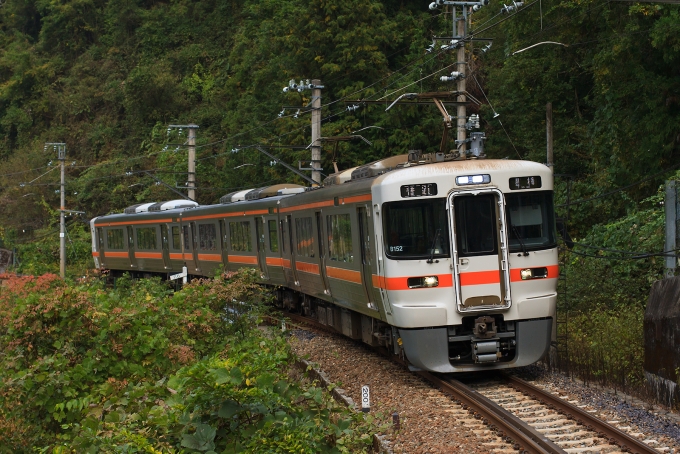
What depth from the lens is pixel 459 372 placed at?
470 inches

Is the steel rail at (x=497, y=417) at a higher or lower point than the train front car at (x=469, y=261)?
lower

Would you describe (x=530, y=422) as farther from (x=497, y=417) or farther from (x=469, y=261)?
(x=469, y=261)

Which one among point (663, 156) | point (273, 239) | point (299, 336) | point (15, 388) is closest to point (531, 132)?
point (663, 156)

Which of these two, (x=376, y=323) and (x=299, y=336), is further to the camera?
(x=299, y=336)

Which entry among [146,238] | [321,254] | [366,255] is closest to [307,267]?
[321,254]

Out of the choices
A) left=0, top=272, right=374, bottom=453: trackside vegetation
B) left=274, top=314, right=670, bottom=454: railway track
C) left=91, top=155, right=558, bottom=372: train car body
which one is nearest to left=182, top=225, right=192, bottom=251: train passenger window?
left=0, top=272, right=374, bottom=453: trackside vegetation

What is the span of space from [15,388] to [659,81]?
14332mm

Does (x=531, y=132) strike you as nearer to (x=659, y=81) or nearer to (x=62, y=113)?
(x=659, y=81)

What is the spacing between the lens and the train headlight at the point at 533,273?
35.9ft

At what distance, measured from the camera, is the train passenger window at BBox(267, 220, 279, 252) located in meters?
19.4

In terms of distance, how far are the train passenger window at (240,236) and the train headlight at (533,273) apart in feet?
37.5

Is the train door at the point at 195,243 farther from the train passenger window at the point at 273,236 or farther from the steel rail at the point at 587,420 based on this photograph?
the steel rail at the point at 587,420

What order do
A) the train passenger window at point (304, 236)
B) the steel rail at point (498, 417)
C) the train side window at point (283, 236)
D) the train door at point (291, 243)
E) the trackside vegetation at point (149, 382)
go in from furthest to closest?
the train side window at point (283, 236), the train door at point (291, 243), the train passenger window at point (304, 236), the steel rail at point (498, 417), the trackside vegetation at point (149, 382)

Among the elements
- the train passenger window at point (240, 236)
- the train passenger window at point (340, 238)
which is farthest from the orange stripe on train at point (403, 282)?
the train passenger window at point (240, 236)
